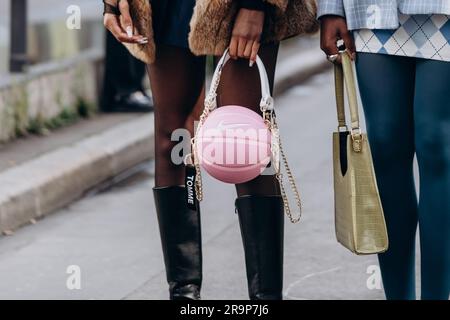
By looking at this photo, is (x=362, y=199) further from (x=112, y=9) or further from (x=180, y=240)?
(x=112, y=9)

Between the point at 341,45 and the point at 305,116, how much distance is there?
4655 millimetres

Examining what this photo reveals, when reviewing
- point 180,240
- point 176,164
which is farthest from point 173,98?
point 180,240

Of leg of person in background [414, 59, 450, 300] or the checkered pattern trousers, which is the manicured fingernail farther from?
leg of person in background [414, 59, 450, 300]

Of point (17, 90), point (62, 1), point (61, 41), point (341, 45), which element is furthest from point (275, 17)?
point (62, 1)

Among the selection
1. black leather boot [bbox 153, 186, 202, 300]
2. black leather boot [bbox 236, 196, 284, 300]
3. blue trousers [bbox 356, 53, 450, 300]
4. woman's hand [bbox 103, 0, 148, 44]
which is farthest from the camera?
black leather boot [bbox 153, 186, 202, 300]

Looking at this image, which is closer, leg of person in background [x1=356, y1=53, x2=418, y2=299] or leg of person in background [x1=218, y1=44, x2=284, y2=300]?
leg of person in background [x1=356, y1=53, x2=418, y2=299]

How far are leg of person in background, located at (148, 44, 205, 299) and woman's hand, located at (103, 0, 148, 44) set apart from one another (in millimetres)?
100

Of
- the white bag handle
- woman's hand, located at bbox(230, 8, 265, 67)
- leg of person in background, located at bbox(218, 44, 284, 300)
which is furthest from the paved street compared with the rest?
woman's hand, located at bbox(230, 8, 265, 67)

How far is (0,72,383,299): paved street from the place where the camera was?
418cm

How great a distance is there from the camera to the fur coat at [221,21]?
3221mm

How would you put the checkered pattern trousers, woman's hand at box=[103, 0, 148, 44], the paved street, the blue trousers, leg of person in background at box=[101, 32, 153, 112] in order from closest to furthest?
the checkered pattern trousers < the blue trousers < woman's hand at box=[103, 0, 148, 44] < the paved street < leg of person in background at box=[101, 32, 153, 112]

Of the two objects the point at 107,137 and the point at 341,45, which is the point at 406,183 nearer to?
the point at 341,45

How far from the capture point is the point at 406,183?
10.9 feet

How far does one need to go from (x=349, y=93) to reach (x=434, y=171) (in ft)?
1.01
